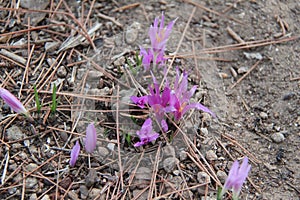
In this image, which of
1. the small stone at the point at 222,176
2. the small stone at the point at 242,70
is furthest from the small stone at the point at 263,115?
the small stone at the point at 222,176

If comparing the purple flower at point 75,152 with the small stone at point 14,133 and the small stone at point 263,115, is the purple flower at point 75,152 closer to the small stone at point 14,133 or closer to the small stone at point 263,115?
the small stone at point 14,133

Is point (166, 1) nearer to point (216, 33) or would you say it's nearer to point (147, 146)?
point (216, 33)

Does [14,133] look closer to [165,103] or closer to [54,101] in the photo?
[54,101]

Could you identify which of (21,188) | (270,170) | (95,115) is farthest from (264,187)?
(21,188)

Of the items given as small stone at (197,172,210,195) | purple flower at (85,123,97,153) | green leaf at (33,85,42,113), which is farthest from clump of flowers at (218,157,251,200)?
green leaf at (33,85,42,113)

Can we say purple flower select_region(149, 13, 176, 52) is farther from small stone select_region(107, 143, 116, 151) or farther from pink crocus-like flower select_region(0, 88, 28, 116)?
pink crocus-like flower select_region(0, 88, 28, 116)

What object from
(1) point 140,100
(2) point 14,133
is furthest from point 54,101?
(1) point 140,100
